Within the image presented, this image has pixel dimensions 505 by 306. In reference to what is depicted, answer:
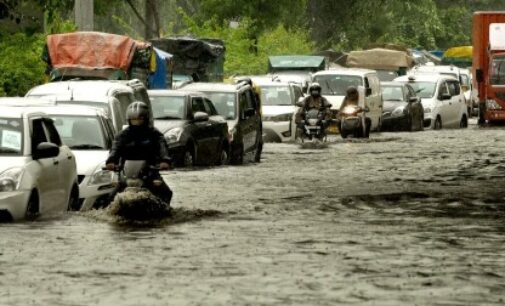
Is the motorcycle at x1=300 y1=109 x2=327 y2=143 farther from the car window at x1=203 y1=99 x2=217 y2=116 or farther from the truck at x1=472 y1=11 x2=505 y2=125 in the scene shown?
the truck at x1=472 y1=11 x2=505 y2=125

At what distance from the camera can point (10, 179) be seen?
1798 centimetres

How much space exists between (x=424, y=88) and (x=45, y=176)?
35.4 metres

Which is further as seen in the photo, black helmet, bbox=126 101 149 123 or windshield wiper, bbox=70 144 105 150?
windshield wiper, bbox=70 144 105 150

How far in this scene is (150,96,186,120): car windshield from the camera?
3031 cm

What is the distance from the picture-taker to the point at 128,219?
19.2 metres

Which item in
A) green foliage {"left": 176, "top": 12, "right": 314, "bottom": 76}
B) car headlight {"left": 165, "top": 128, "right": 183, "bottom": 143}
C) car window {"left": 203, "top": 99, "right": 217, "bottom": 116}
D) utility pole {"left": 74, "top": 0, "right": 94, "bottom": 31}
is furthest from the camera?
green foliage {"left": 176, "top": 12, "right": 314, "bottom": 76}

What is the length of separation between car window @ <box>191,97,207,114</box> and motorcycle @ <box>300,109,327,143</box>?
29.1 ft

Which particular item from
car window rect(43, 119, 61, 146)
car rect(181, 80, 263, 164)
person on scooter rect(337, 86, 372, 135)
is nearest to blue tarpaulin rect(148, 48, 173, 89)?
person on scooter rect(337, 86, 372, 135)

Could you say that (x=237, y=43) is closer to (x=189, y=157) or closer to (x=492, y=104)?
(x=492, y=104)

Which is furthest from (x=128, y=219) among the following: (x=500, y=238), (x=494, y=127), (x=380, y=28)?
(x=380, y=28)

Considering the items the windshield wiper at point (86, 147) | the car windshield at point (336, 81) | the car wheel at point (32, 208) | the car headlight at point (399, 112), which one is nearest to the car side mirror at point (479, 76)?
the car headlight at point (399, 112)

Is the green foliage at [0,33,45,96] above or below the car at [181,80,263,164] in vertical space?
above

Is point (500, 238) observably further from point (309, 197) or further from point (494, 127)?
point (494, 127)

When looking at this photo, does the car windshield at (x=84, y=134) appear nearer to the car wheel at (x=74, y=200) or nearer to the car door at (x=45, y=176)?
the car wheel at (x=74, y=200)
